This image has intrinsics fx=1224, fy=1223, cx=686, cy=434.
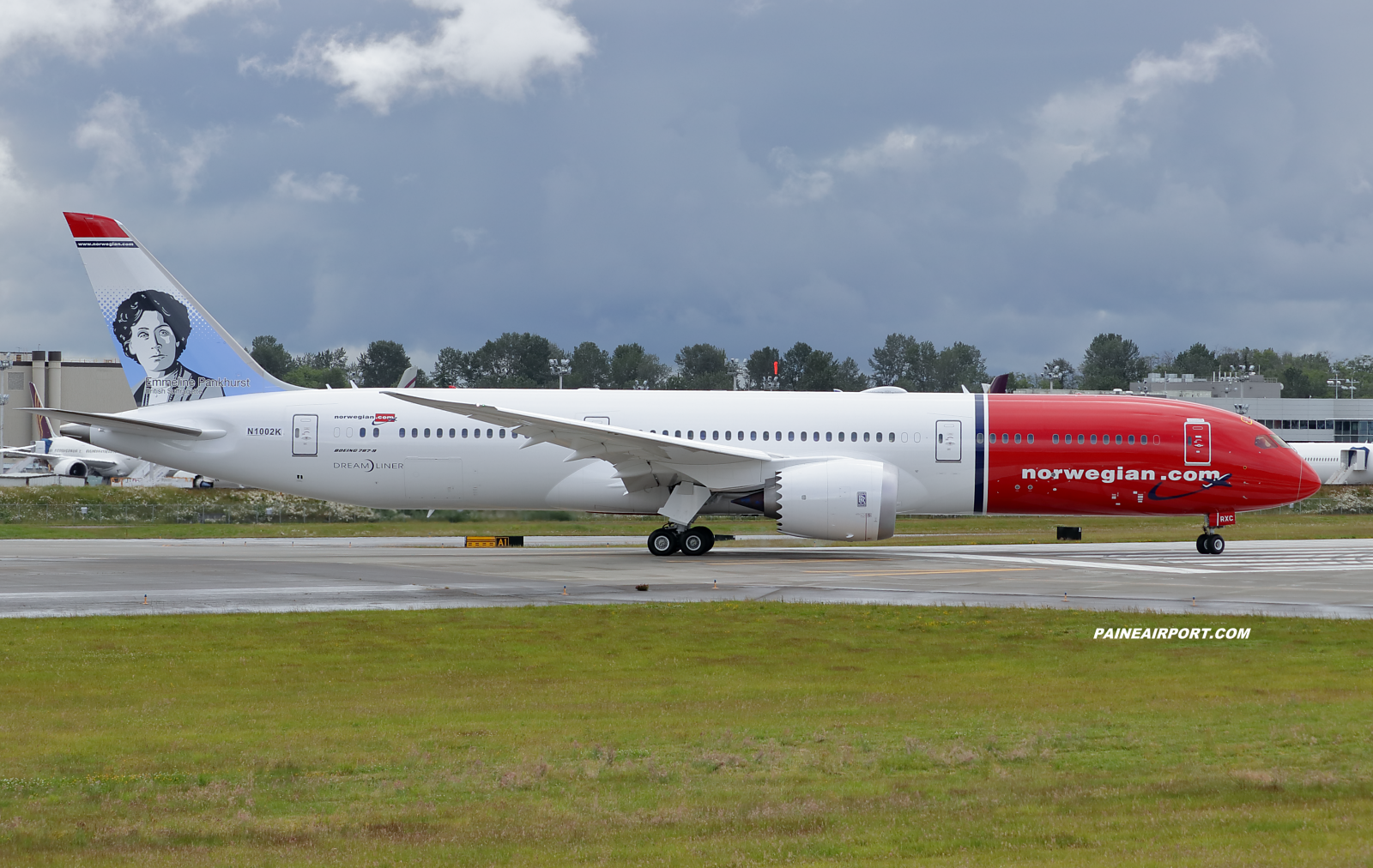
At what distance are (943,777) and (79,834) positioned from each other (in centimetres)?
551

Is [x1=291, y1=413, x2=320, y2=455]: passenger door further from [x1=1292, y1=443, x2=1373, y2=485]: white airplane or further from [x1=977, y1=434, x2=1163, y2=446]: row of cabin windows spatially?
[x1=1292, y1=443, x2=1373, y2=485]: white airplane

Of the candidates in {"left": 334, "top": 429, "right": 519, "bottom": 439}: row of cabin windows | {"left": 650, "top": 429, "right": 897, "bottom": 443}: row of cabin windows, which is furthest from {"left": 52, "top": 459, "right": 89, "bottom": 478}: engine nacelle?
{"left": 650, "top": 429, "right": 897, "bottom": 443}: row of cabin windows

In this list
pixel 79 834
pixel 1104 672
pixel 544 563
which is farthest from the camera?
pixel 544 563

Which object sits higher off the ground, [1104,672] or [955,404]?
[955,404]

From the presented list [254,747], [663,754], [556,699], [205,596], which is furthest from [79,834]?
[205,596]

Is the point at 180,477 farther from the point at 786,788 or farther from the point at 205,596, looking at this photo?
the point at 786,788

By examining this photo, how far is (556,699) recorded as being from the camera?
11.7 metres

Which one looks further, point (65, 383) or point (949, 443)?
point (65, 383)

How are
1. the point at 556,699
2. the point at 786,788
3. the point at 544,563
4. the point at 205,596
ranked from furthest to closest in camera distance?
the point at 544,563, the point at 205,596, the point at 556,699, the point at 786,788

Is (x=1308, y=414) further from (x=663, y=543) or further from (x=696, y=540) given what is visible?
(x=663, y=543)

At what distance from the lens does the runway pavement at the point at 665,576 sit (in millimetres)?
19234

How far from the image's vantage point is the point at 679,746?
31.2 ft

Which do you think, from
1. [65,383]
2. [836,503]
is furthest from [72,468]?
[836,503]

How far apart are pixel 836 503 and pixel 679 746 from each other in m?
17.6
